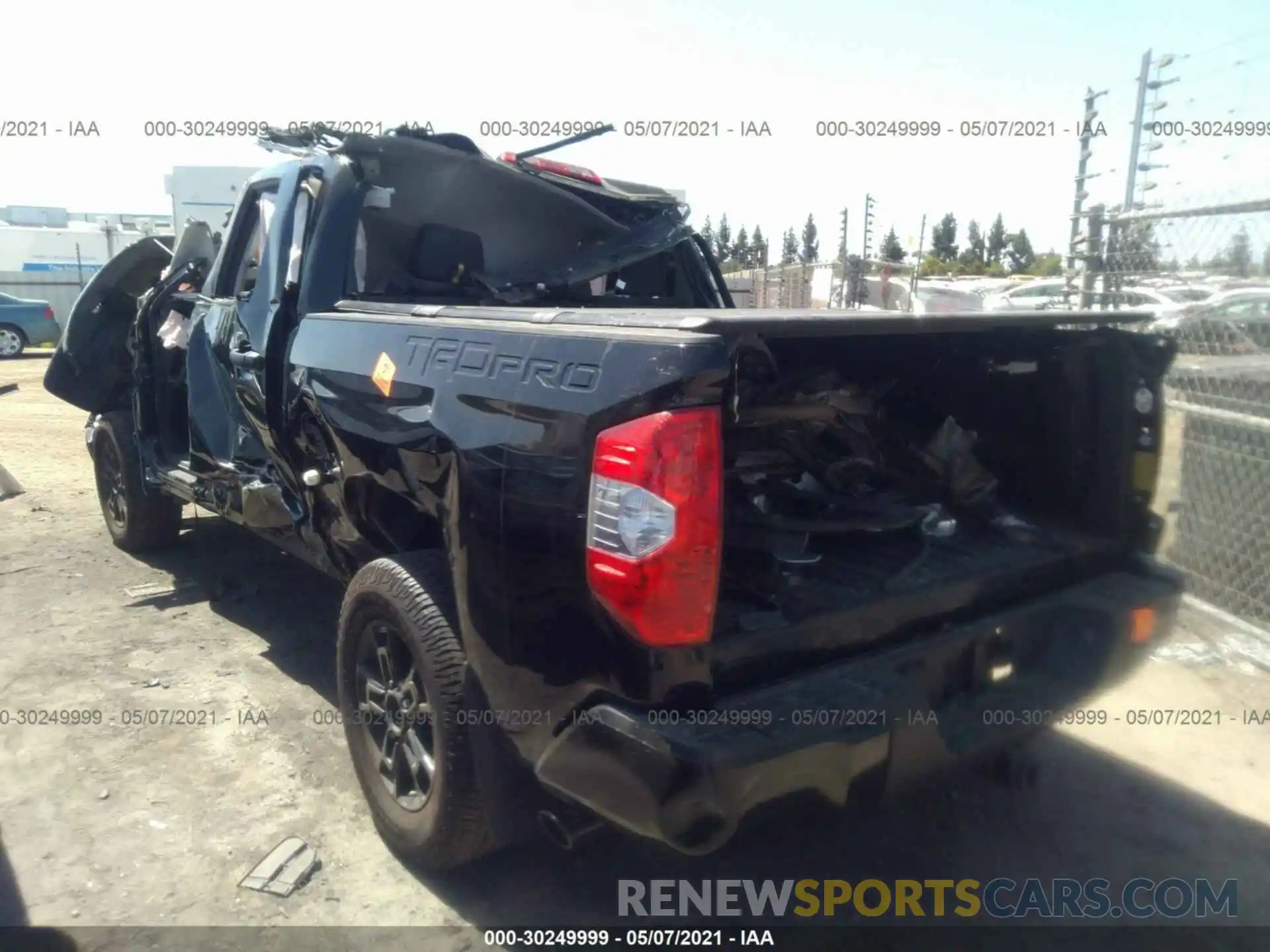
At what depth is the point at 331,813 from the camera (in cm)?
337

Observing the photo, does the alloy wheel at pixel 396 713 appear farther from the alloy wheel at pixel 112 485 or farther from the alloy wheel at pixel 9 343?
the alloy wheel at pixel 9 343

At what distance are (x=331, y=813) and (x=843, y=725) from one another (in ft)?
6.41

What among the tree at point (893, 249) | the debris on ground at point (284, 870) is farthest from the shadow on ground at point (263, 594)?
the tree at point (893, 249)

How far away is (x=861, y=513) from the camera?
3.18 metres

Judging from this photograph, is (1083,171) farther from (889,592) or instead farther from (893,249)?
(893,249)

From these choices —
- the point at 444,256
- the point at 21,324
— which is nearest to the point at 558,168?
the point at 444,256

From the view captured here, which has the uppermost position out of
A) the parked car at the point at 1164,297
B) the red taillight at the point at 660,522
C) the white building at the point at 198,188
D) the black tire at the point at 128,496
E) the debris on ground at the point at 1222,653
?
the white building at the point at 198,188

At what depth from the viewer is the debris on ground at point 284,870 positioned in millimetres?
2949

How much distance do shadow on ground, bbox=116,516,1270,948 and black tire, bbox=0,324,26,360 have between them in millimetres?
20333

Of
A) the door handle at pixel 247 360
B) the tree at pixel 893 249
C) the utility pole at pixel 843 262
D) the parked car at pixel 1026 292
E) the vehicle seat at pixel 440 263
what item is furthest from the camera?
the tree at pixel 893 249

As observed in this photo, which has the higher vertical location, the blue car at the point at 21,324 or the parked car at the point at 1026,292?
the parked car at the point at 1026,292

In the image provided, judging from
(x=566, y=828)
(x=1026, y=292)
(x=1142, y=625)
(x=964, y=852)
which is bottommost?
(x=964, y=852)

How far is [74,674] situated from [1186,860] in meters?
4.41

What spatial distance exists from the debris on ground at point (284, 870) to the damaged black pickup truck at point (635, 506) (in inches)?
9.7
